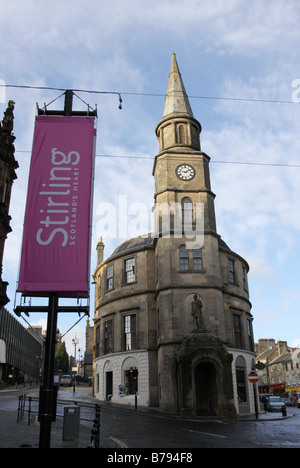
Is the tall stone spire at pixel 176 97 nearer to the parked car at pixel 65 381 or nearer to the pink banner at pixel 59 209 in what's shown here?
the pink banner at pixel 59 209

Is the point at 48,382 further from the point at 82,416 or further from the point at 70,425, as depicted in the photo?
the point at 82,416

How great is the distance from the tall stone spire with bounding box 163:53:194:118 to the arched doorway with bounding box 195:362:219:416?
21943 mm

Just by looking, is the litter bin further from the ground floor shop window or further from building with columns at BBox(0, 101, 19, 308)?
the ground floor shop window

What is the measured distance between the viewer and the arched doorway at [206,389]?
87.4ft

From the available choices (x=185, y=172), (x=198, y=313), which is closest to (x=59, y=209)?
(x=198, y=313)

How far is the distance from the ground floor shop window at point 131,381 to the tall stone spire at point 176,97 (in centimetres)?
2222

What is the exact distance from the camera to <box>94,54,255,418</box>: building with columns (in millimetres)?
26872

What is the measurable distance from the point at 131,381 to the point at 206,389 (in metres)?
7.45

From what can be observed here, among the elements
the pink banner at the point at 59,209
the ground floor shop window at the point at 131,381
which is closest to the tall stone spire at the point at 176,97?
the ground floor shop window at the point at 131,381
